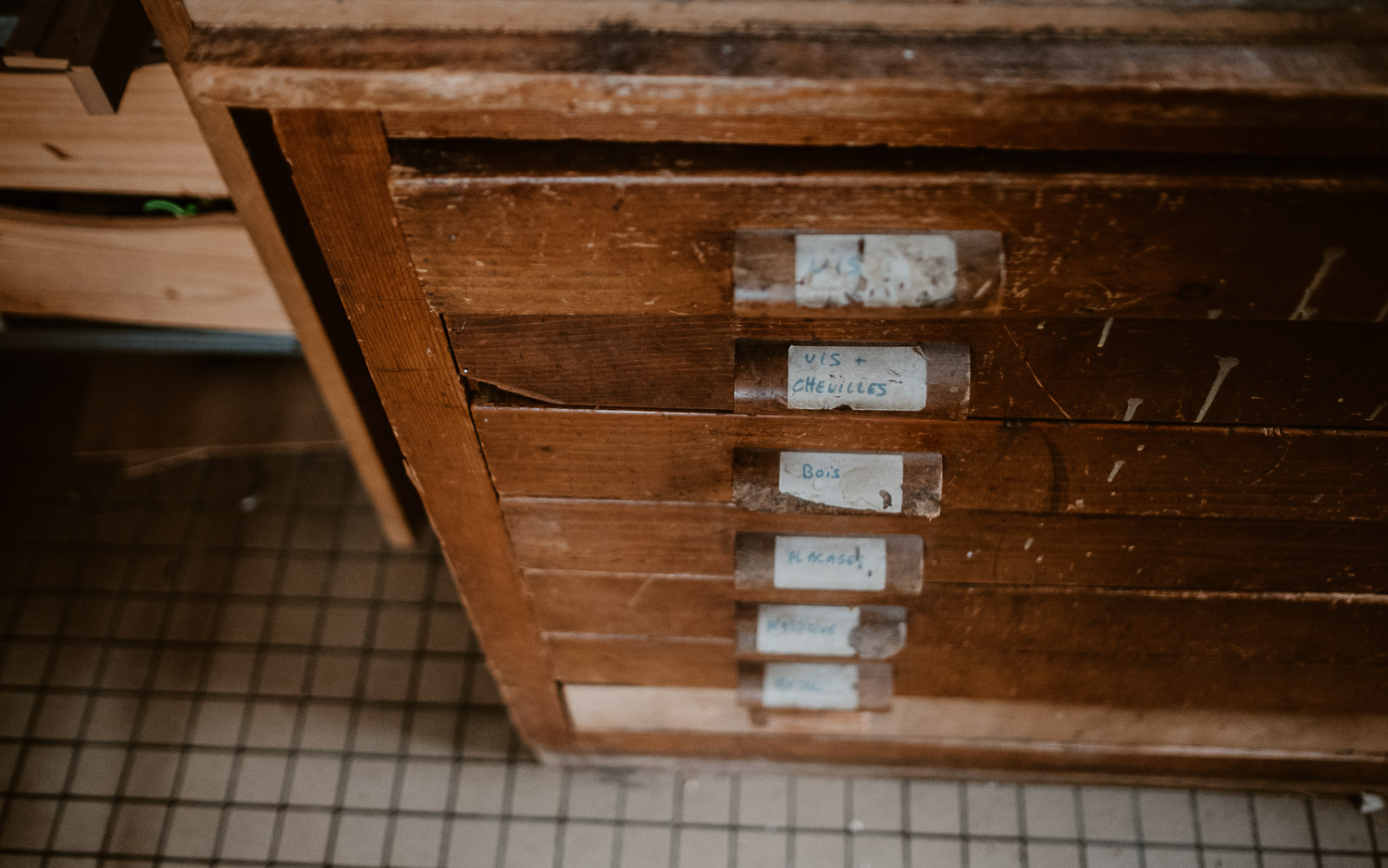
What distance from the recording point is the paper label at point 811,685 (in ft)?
4.79

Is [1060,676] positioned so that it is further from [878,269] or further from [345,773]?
[345,773]

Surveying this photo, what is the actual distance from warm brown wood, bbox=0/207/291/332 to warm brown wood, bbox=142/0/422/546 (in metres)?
0.11

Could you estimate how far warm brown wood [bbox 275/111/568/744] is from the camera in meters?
0.80

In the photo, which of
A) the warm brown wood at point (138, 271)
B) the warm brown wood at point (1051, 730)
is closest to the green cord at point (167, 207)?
the warm brown wood at point (138, 271)

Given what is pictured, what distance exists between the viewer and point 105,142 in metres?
1.36

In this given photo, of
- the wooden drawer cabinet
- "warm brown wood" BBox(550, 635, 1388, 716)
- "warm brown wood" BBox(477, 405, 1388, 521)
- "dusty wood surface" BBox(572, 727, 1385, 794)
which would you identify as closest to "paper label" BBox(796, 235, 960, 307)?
the wooden drawer cabinet

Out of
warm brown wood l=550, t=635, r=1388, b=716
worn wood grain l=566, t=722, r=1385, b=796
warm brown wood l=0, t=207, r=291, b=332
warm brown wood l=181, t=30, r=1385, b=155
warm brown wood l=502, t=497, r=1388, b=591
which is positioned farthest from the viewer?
worn wood grain l=566, t=722, r=1385, b=796

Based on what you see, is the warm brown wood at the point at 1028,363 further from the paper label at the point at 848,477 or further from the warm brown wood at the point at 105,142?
the warm brown wood at the point at 105,142

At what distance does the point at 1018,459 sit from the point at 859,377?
0.79 ft

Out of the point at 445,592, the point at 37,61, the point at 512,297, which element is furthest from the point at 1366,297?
the point at 445,592

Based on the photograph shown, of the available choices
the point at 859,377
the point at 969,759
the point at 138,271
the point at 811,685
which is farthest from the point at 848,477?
the point at 138,271

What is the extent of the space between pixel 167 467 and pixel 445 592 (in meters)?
0.78

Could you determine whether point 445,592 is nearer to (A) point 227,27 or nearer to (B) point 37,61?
(B) point 37,61

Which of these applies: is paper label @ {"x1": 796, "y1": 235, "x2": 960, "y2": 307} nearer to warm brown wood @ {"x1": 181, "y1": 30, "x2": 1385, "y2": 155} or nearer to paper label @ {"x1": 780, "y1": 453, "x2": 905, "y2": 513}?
warm brown wood @ {"x1": 181, "y1": 30, "x2": 1385, "y2": 155}
